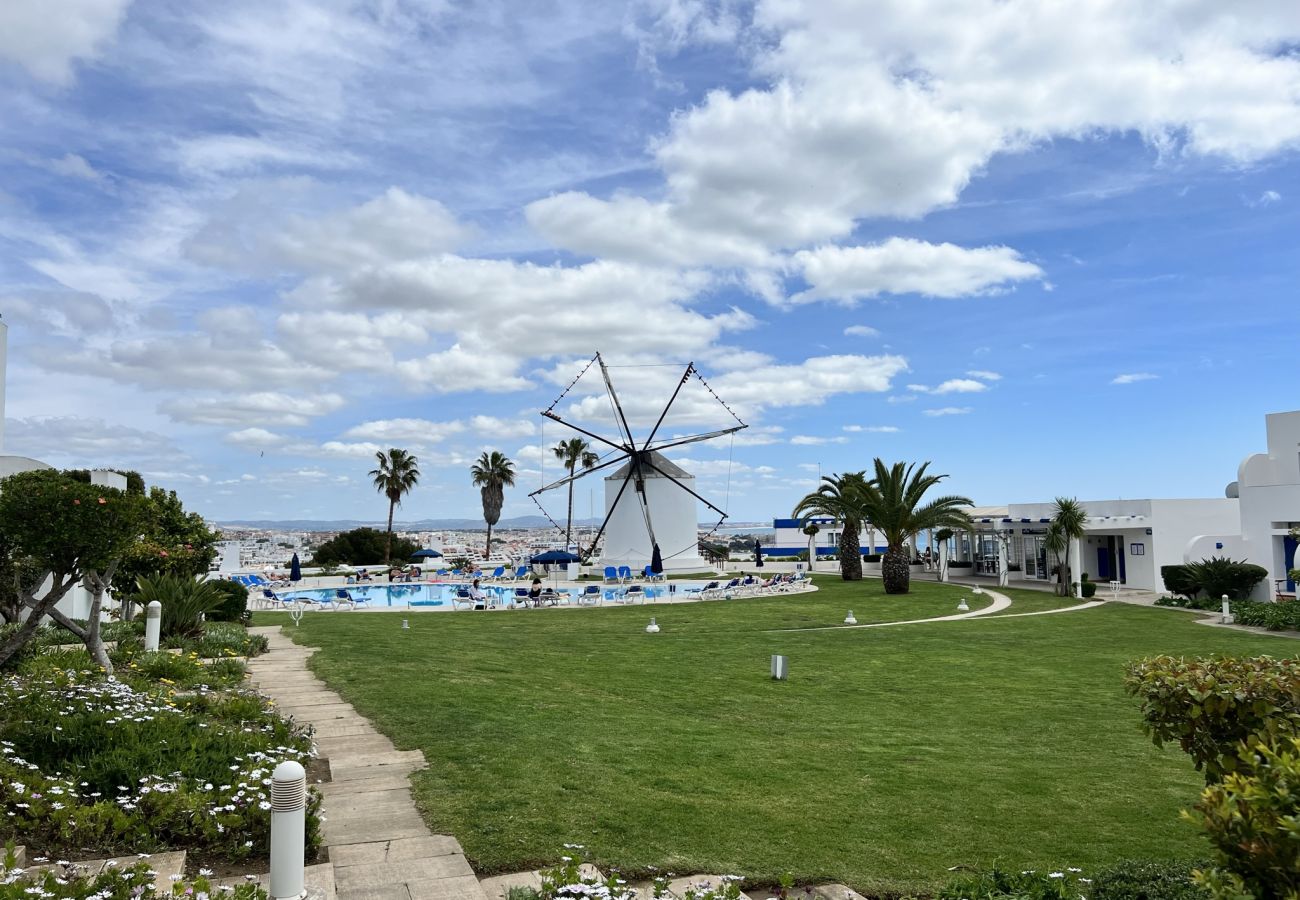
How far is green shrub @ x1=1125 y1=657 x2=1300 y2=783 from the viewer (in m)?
4.29

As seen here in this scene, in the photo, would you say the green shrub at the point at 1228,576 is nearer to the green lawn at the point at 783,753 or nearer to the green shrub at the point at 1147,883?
the green lawn at the point at 783,753

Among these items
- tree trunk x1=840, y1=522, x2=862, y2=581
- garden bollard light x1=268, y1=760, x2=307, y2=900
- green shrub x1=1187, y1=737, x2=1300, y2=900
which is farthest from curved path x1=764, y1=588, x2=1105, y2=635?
green shrub x1=1187, y1=737, x2=1300, y2=900

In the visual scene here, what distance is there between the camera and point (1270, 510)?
83.7 ft

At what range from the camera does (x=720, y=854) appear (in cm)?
526

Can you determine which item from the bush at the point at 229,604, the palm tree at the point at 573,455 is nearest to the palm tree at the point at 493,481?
the palm tree at the point at 573,455

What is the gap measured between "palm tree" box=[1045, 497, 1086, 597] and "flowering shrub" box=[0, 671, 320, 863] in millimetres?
28326

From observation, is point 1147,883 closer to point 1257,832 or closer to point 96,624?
point 1257,832

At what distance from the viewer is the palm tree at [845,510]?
34969 mm

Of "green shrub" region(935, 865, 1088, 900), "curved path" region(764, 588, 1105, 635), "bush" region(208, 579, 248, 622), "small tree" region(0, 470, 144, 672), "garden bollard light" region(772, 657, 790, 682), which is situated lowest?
"curved path" region(764, 588, 1105, 635)

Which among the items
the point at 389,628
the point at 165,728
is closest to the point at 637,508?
the point at 389,628

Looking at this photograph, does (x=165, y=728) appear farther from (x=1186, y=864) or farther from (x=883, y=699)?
(x=883, y=699)

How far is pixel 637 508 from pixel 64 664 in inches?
1541

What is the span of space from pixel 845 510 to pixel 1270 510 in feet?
47.7

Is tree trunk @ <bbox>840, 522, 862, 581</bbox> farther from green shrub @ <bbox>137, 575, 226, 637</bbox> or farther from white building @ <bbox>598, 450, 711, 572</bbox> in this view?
green shrub @ <bbox>137, 575, 226, 637</bbox>
